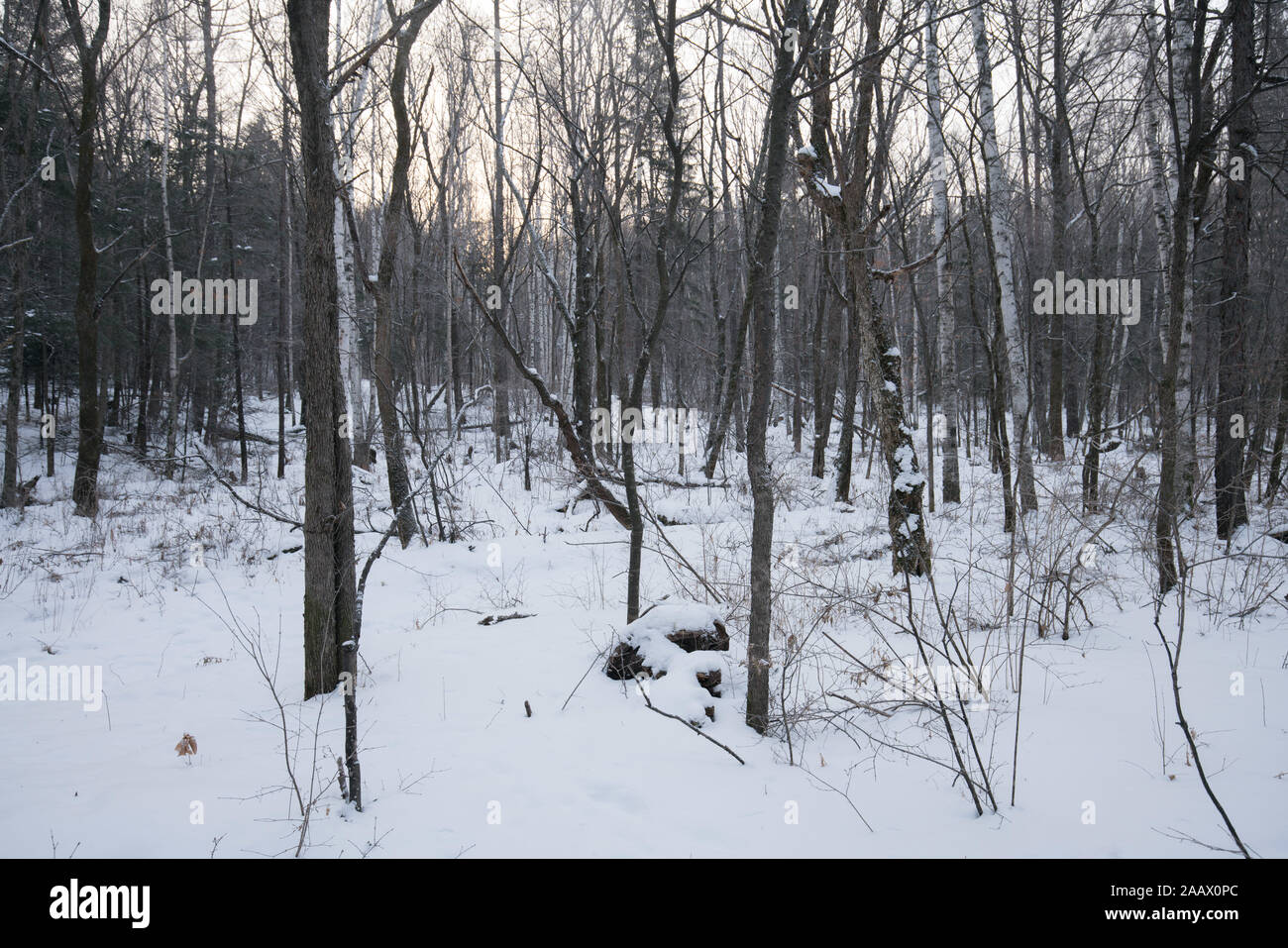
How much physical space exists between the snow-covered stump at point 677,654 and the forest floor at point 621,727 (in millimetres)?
144

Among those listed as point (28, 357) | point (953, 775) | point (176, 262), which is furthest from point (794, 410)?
point (28, 357)

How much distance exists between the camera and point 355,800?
112 inches

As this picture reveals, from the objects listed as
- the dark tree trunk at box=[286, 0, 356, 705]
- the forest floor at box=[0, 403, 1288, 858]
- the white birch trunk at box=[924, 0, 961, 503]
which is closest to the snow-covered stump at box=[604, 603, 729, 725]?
the forest floor at box=[0, 403, 1288, 858]

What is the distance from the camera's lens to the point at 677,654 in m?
4.31

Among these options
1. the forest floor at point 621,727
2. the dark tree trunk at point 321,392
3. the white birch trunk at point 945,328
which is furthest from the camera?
the white birch trunk at point 945,328

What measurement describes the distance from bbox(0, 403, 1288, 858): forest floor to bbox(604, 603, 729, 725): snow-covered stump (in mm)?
144

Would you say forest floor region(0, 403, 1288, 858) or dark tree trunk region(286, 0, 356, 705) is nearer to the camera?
forest floor region(0, 403, 1288, 858)

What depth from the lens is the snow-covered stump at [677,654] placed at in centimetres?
396

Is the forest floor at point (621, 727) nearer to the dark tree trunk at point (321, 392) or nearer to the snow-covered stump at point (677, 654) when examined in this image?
the snow-covered stump at point (677, 654)

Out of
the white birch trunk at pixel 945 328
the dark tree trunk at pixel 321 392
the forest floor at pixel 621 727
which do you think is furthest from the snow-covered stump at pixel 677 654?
the white birch trunk at pixel 945 328

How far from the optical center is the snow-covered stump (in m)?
3.96

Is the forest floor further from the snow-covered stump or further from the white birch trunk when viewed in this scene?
the white birch trunk

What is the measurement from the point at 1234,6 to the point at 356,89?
33.3 ft

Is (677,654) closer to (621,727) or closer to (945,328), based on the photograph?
(621,727)
